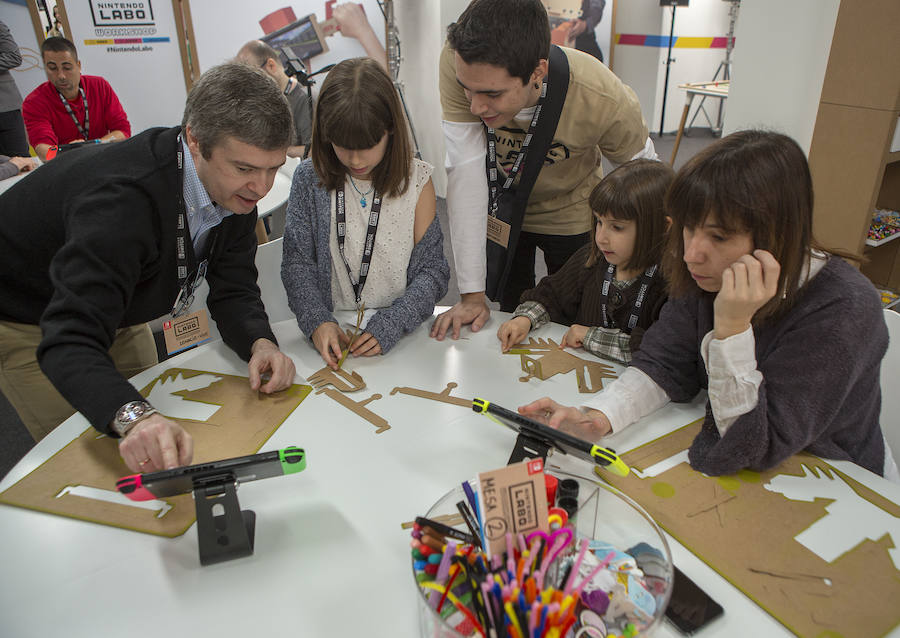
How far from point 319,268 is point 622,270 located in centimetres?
83

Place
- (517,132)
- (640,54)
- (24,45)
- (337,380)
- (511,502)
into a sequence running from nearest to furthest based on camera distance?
(511,502), (337,380), (517,132), (24,45), (640,54)

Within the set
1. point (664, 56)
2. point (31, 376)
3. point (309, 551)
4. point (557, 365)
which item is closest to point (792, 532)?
point (557, 365)

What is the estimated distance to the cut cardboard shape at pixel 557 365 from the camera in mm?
1366

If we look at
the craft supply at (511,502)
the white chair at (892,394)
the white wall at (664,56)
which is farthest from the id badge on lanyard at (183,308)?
the white wall at (664,56)

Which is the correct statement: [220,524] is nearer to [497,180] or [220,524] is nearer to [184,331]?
[184,331]

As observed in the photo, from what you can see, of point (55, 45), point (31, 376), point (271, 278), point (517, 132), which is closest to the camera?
point (31, 376)

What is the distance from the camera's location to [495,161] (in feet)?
6.21

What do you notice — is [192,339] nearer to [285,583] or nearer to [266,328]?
[266,328]

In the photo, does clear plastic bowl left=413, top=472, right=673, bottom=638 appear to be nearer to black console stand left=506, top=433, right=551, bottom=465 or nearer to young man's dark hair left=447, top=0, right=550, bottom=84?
black console stand left=506, top=433, right=551, bottom=465

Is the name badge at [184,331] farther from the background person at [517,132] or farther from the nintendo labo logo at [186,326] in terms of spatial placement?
the background person at [517,132]

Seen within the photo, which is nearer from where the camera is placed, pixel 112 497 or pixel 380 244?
pixel 112 497

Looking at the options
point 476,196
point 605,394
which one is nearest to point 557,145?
point 476,196

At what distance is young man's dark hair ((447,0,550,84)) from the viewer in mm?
1459

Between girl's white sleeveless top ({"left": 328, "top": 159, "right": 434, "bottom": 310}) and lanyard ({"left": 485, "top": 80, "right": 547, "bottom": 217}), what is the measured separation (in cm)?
25
